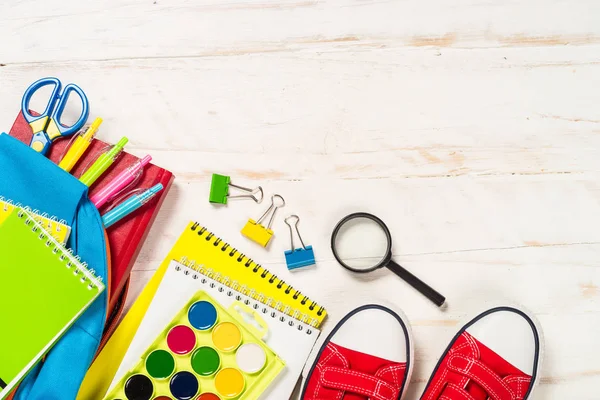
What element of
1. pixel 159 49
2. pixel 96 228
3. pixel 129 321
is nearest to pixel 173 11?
pixel 159 49

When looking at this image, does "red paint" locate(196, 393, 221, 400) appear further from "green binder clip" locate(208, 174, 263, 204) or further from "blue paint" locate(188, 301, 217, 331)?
"green binder clip" locate(208, 174, 263, 204)

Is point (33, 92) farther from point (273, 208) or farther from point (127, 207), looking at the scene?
point (273, 208)

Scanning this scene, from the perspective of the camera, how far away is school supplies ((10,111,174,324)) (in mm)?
980

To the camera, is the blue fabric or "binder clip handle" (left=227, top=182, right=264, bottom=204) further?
"binder clip handle" (left=227, top=182, right=264, bottom=204)

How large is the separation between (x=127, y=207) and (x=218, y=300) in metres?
0.23

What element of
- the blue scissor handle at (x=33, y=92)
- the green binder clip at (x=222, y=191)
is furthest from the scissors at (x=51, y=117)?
the green binder clip at (x=222, y=191)

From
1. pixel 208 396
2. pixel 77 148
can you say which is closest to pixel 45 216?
pixel 77 148

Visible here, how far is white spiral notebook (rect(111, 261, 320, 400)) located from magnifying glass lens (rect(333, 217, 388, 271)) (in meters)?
0.14

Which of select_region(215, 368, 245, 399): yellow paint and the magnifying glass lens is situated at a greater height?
the magnifying glass lens

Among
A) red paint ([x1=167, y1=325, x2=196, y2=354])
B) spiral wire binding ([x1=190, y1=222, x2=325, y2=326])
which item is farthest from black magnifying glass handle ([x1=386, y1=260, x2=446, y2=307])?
red paint ([x1=167, y1=325, x2=196, y2=354])

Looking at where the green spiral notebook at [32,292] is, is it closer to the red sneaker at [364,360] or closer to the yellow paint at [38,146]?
the yellow paint at [38,146]

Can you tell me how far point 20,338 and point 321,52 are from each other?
72 cm

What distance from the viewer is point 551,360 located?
40.0 inches

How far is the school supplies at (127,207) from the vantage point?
96cm
